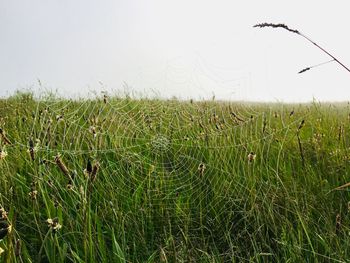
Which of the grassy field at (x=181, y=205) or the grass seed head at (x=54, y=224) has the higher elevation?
the grass seed head at (x=54, y=224)

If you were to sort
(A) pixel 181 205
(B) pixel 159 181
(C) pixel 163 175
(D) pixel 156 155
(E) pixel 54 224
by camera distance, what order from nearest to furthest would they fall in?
(E) pixel 54 224
(A) pixel 181 205
(B) pixel 159 181
(C) pixel 163 175
(D) pixel 156 155

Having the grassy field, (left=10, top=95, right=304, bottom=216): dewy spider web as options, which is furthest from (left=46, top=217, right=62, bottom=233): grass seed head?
(left=10, top=95, right=304, bottom=216): dewy spider web

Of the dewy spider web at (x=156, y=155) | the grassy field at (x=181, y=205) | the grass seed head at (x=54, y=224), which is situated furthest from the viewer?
the dewy spider web at (x=156, y=155)

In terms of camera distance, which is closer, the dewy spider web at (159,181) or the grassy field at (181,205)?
the grassy field at (181,205)

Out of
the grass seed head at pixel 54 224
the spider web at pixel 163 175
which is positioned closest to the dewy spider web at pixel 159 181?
the spider web at pixel 163 175

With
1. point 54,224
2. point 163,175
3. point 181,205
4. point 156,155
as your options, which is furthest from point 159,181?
point 54,224

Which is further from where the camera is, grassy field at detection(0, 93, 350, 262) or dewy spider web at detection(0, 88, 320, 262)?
dewy spider web at detection(0, 88, 320, 262)

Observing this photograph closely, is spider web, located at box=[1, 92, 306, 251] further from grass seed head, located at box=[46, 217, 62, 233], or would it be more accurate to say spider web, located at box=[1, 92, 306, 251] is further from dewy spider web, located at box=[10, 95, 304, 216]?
grass seed head, located at box=[46, 217, 62, 233]

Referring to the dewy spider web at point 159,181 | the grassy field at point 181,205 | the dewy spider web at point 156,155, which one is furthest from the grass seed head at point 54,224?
the dewy spider web at point 156,155

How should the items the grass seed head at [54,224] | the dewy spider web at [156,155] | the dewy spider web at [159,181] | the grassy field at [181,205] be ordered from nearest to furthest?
the grass seed head at [54,224]
the grassy field at [181,205]
the dewy spider web at [159,181]
the dewy spider web at [156,155]

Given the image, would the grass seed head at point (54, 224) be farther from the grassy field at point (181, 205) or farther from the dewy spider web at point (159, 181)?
the dewy spider web at point (159, 181)

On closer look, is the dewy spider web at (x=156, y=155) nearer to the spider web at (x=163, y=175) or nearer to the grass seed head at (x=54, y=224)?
the spider web at (x=163, y=175)

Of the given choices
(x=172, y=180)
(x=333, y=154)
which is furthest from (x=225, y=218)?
(x=333, y=154)

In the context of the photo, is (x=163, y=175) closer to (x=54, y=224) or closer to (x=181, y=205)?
(x=181, y=205)
